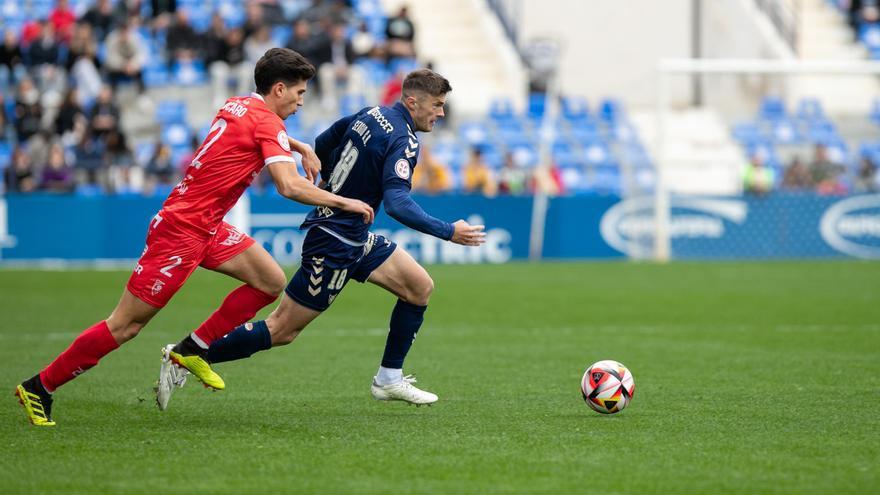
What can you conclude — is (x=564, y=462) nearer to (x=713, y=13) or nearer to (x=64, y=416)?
(x=64, y=416)

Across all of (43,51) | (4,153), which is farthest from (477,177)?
(4,153)

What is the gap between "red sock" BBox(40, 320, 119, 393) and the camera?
295 inches

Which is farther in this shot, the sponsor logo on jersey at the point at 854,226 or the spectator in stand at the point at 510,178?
the spectator in stand at the point at 510,178

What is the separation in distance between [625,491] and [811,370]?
4.83m

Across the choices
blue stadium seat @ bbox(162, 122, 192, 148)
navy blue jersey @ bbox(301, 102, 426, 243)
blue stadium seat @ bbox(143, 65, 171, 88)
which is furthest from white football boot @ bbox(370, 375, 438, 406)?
blue stadium seat @ bbox(143, 65, 171, 88)

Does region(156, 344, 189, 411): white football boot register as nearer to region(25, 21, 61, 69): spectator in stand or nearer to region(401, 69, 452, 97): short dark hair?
→ region(401, 69, 452, 97): short dark hair

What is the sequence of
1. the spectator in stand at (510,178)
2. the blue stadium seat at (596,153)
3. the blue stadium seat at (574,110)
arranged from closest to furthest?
the spectator in stand at (510,178), the blue stadium seat at (596,153), the blue stadium seat at (574,110)

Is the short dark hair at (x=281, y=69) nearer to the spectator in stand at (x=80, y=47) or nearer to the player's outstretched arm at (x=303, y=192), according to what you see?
the player's outstretched arm at (x=303, y=192)

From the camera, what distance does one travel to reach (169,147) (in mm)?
25188

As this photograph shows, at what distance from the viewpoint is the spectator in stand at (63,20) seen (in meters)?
25.9

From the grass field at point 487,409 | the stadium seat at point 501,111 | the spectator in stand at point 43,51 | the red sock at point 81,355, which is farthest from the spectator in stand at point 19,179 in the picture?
the red sock at point 81,355

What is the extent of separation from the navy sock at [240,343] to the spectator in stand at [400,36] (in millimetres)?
20552

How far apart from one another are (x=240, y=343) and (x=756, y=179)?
19357 millimetres

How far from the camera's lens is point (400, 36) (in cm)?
2808
